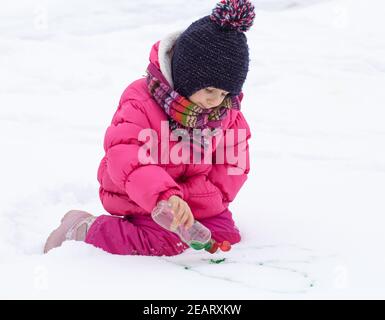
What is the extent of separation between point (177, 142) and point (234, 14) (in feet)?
1.60

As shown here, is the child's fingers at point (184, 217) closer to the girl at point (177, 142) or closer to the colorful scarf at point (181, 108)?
the girl at point (177, 142)

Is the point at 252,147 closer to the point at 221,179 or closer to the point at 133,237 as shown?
the point at 221,179

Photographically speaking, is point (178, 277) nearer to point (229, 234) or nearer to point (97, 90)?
point (229, 234)

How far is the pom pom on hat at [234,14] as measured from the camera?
193 centimetres

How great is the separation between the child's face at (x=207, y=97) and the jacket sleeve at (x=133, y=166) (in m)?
0.18

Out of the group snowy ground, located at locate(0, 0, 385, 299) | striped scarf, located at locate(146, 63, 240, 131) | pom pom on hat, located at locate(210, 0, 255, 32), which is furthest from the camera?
striped scarf, located at locate(146, 63, 240, 131)

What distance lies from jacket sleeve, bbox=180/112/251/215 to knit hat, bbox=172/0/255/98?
35cm

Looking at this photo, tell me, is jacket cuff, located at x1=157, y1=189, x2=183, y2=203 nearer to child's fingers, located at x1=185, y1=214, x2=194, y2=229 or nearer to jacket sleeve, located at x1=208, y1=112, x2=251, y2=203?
child's fingers, located at x1=185, y1=214, x2=194, y2=229

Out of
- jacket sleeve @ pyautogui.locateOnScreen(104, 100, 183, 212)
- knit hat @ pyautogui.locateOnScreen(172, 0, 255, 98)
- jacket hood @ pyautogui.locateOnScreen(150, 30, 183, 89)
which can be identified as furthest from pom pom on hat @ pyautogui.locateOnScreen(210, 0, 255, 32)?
jacket sleeve @ pyautogui.locateOnScreen(104, 100, 183, 212)

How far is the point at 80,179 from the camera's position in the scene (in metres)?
2.85

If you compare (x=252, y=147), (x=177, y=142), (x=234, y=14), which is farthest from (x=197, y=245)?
(x=252, y=147)

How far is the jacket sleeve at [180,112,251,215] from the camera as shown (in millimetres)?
2285
